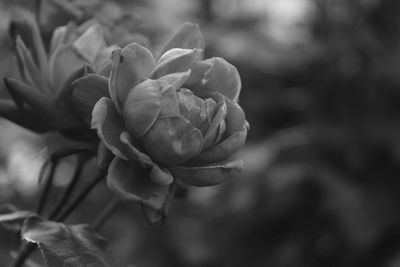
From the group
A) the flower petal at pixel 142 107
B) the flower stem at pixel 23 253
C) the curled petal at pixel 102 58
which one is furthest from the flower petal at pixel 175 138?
the flower stem at pixel 23 253

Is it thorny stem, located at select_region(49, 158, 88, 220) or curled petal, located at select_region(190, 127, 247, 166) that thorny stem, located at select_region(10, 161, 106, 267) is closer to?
thorny stem, located at select_region(49, 158, 88, 220)

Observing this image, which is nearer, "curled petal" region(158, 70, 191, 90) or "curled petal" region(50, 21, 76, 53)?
"curled petal" region(158, 70, 191, 90)

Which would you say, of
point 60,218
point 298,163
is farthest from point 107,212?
point 298,163

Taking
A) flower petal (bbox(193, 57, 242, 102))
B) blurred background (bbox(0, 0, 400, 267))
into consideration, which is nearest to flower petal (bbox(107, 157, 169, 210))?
flower petal (bbox(193, 57, 242, 102))

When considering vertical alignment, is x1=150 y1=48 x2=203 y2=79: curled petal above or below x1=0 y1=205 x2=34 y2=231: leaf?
above

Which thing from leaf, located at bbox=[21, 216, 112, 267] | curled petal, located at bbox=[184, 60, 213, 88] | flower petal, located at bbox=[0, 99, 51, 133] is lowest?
leaf, located at bbox=[21, 216, 112, 267]

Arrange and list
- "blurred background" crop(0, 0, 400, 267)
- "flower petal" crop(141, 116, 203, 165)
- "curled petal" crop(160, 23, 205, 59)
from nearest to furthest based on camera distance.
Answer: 1. "flower petal" crop(141, 116, 203, 165)
2. "curled petal" crop(160, 23, 205, 59)
3. "blurred background" crop(0, 0, 400, 267)

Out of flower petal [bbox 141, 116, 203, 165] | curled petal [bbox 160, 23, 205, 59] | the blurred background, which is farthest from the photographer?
the blurred background
